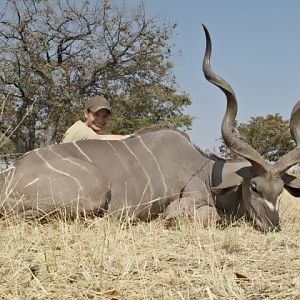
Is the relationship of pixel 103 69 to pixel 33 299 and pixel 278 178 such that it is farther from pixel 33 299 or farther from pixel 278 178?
pixel 33 299

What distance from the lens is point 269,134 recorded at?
58.2 feet

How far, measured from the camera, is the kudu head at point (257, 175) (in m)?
3.81

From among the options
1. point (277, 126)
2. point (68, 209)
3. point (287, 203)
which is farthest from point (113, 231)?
point (277, 126)

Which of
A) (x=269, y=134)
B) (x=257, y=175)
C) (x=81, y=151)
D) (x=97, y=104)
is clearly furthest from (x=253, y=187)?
(x=269, y=134)

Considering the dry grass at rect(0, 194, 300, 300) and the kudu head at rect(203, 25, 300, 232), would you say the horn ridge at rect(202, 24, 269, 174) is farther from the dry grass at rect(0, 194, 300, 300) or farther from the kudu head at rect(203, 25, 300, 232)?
the dry grass at rect(0, 194, 300, 300)

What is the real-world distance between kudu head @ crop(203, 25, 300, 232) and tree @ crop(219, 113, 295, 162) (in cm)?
1173

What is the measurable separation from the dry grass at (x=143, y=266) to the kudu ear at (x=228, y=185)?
1.19 m

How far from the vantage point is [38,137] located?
12.1 meters

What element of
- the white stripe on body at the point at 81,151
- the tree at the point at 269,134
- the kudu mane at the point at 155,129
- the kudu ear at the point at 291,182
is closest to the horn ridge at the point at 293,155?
the kudu ear at the point at 291,182

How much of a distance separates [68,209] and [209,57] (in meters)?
1.52

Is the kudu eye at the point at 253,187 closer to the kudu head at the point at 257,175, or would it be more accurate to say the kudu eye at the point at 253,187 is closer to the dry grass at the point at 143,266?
the kudu head at the point at 257,175

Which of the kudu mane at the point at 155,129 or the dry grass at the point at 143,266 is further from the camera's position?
the kudu mane at the point at 155,129

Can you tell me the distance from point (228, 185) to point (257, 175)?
0.23 metres

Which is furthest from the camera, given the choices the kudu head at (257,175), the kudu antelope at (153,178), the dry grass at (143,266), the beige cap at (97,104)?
the beige cap at (97,104)
